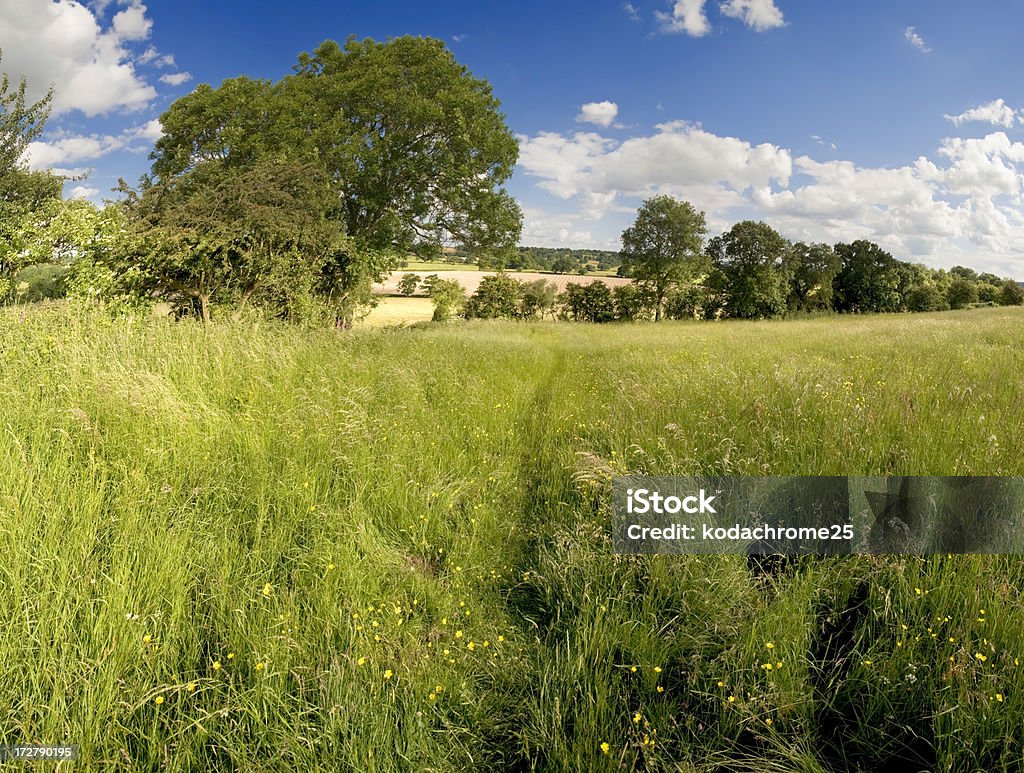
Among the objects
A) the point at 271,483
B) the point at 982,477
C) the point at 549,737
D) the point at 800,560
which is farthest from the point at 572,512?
→ the point at 982,477

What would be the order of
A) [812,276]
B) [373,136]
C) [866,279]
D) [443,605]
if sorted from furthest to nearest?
[866,279] < [812,276] < [373,136] < [443,605]

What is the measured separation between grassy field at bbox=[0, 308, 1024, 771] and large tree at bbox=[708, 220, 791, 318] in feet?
147

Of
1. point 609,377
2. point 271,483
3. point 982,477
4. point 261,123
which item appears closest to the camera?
point 982,477

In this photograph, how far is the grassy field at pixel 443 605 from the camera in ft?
6.05

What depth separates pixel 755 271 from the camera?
44969 mm

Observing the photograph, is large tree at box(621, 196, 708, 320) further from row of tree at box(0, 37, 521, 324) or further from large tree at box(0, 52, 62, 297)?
large tree at box(0, 52, 62, 297)

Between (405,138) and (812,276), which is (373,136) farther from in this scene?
(812,276)

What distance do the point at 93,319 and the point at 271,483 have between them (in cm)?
516

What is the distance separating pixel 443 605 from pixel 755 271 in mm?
50664

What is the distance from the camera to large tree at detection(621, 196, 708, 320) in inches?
1719

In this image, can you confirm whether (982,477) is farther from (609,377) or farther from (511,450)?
(609,377)

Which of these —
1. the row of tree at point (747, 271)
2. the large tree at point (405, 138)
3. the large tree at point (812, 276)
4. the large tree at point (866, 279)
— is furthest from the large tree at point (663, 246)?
the large tree at point (405, 138)

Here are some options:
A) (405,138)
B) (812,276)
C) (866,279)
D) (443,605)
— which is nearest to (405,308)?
(405,138)

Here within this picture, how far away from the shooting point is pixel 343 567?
9.23ft
